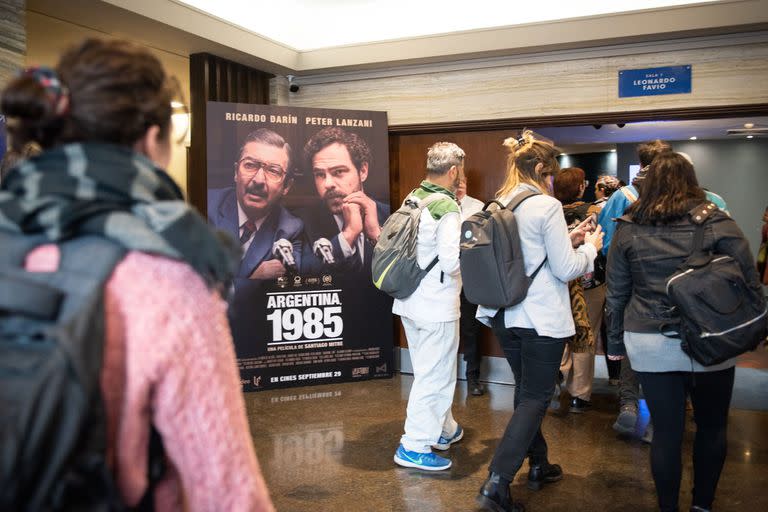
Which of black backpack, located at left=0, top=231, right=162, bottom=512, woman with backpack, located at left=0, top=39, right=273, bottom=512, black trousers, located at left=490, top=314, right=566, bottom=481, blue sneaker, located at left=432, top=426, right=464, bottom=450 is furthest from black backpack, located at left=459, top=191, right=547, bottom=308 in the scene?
black backpack, located at left=0, top=231, right=162, bottom=512

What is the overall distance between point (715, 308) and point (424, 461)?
1.71 m

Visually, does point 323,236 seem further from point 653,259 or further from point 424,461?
point 653,259

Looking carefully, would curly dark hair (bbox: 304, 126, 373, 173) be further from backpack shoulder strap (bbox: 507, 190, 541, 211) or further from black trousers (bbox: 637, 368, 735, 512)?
black trousers (bbox: 637, 368, 735, 512)

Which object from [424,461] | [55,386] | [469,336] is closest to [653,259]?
[424,461]

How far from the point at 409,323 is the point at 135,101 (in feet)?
9.04

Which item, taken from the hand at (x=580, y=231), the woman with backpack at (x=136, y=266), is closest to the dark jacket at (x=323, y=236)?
the hand at (x=580, y=231)

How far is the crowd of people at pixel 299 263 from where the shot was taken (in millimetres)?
938

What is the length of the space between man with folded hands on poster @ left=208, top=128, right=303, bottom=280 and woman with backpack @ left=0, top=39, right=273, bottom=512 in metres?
4.08

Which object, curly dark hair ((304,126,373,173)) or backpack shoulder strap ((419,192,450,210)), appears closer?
backpack shoulder strap ((419,192,450,210))

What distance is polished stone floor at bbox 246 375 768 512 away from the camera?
126 inches

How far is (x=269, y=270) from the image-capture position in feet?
16.9

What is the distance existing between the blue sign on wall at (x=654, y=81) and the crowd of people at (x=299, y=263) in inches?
28.3

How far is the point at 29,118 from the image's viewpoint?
3.27 feet

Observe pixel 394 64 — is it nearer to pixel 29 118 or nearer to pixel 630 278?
pixel 630 278
